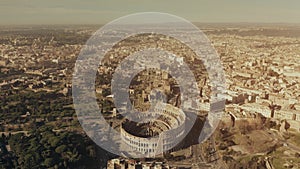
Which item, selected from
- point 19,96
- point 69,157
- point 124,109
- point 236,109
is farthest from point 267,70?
point 69,157

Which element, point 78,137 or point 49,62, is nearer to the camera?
point 78,137

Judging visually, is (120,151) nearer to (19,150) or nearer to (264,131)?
(19,150)

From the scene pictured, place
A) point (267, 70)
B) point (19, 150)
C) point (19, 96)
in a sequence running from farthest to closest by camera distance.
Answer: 1. point (267, 70)
2. point (19, 96)
3. point (19, 150)

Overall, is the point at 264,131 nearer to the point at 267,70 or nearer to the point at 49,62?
the point at 267,70

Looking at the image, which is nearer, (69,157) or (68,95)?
(69,157)

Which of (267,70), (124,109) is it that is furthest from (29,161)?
(267,70)

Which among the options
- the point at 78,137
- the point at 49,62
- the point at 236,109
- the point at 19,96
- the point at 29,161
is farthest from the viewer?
the point at 49,62
